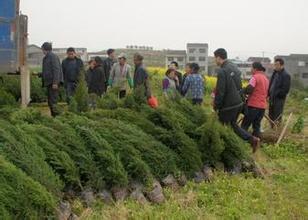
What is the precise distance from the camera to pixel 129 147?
6262mm

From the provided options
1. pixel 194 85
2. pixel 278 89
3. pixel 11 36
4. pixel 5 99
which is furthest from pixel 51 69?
pixel 278 89

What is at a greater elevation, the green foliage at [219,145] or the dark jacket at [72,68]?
the dark jacket at [72,68]

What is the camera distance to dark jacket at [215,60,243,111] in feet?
28.5

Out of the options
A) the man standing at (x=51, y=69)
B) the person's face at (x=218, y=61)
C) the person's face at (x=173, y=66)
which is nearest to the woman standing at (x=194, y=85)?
the person's face at (x=173, y=66)

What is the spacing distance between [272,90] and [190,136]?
15.8 ft

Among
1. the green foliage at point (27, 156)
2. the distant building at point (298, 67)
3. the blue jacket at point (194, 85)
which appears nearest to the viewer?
the green foliage at point (27, 156)

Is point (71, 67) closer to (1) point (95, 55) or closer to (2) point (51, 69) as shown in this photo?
(2) point (51, 69)

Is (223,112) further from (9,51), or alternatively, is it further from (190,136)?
(9,51)

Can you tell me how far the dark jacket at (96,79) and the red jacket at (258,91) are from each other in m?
3.60

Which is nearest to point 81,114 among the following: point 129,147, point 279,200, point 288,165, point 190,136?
point 129,147

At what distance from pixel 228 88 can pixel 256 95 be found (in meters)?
1.34

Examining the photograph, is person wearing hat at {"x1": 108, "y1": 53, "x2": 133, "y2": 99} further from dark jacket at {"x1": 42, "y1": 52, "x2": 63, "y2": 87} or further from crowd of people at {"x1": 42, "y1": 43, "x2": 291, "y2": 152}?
dark jacket at {"x1": 42, "y1": 52, "x2": 63, "y2": 87}

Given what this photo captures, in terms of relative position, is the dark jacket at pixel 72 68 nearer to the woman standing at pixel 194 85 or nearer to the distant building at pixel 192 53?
the woman standing at pixel 194 85

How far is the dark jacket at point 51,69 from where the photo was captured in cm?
1053
